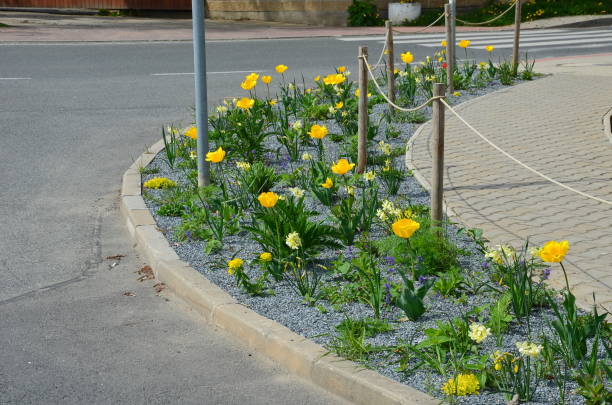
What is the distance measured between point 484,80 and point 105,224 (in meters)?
6.78

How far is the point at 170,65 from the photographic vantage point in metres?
15.3

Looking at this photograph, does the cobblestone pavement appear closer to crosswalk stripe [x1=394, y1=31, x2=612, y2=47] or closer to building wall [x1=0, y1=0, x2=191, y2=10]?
crosswalk stripe [x1=394, y1=31, x2=612, y2=47]

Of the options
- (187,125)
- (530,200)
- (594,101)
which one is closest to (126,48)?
(187,125)

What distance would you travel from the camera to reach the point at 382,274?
529cm

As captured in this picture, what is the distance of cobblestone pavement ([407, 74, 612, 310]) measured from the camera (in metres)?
5.79

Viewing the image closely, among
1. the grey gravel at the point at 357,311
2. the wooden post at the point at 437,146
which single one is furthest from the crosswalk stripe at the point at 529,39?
the wooden post at the point at 437,146

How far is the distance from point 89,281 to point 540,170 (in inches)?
156

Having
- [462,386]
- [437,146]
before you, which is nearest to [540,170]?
[437,146]

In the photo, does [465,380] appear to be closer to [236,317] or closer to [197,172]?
[236,317]

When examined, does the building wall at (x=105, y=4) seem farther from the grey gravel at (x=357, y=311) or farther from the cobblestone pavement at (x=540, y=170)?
the grey gravel at (x=357, y=311)

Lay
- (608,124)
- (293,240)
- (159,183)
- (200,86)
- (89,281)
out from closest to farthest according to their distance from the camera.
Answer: (293,240) < (89,281) < (200,86) < (159,183) < (608,124)

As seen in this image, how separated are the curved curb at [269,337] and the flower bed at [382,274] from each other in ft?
0.29

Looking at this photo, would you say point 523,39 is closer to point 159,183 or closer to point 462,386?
point 159,183

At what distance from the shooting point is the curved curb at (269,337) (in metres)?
3.92
